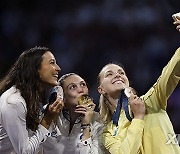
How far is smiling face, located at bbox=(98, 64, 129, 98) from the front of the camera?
2.21 m

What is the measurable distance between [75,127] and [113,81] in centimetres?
32

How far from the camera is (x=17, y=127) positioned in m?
1.97

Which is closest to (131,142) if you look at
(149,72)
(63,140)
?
(63,140)

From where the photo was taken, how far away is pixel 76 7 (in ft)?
12.4

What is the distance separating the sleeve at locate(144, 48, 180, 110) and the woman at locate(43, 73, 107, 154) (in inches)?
12.7

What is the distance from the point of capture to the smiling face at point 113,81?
7.26 ft

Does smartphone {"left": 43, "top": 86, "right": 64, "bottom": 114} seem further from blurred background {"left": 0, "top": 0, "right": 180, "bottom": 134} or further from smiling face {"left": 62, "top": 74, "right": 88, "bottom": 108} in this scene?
blurred background {"left": 0, "top": 0, "right": 180, "bottom": 134}

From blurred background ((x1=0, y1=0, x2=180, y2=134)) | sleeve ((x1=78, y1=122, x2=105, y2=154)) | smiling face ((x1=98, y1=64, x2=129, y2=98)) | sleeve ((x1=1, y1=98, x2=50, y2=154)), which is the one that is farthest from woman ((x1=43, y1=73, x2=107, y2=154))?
blurred background ((x1=0, y1=0, x2=180, y2=134))

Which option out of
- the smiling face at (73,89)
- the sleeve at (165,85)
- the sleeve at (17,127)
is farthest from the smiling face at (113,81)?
the sleeve at (17,127)

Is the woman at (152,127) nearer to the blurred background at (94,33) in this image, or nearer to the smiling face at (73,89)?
the smiling face at (73,89)

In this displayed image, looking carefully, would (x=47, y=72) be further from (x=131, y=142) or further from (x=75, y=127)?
(x=131, y=142)

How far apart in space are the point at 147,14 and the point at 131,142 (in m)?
1.94

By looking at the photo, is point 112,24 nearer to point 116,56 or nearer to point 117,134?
point 116,56

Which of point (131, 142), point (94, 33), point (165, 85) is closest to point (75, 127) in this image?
point (131, 142)
